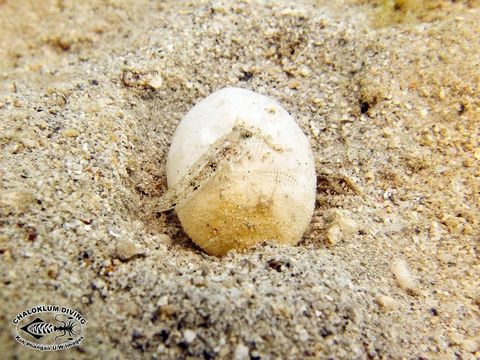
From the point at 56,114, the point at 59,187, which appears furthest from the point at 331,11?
the point at 59,187

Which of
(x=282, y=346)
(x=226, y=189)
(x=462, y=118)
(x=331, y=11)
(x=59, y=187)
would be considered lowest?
(x=282, y=346)

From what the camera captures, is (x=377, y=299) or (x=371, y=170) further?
(x=371, y=170)

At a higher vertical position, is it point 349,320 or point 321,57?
point 321,57

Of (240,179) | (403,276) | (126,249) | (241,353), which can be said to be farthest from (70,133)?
(403,276)

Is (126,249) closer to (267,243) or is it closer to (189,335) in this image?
(189,335)

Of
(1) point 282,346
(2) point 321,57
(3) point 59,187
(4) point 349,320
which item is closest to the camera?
(1) point 282,346

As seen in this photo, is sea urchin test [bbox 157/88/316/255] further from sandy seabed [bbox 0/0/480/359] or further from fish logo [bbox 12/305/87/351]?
fish logo [bbox 12/305/87/351]

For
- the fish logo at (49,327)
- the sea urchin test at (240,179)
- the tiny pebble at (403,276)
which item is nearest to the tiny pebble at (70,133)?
the sea urchin test at (240,179)

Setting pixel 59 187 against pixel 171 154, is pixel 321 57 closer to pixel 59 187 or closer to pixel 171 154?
pixel 171 154
